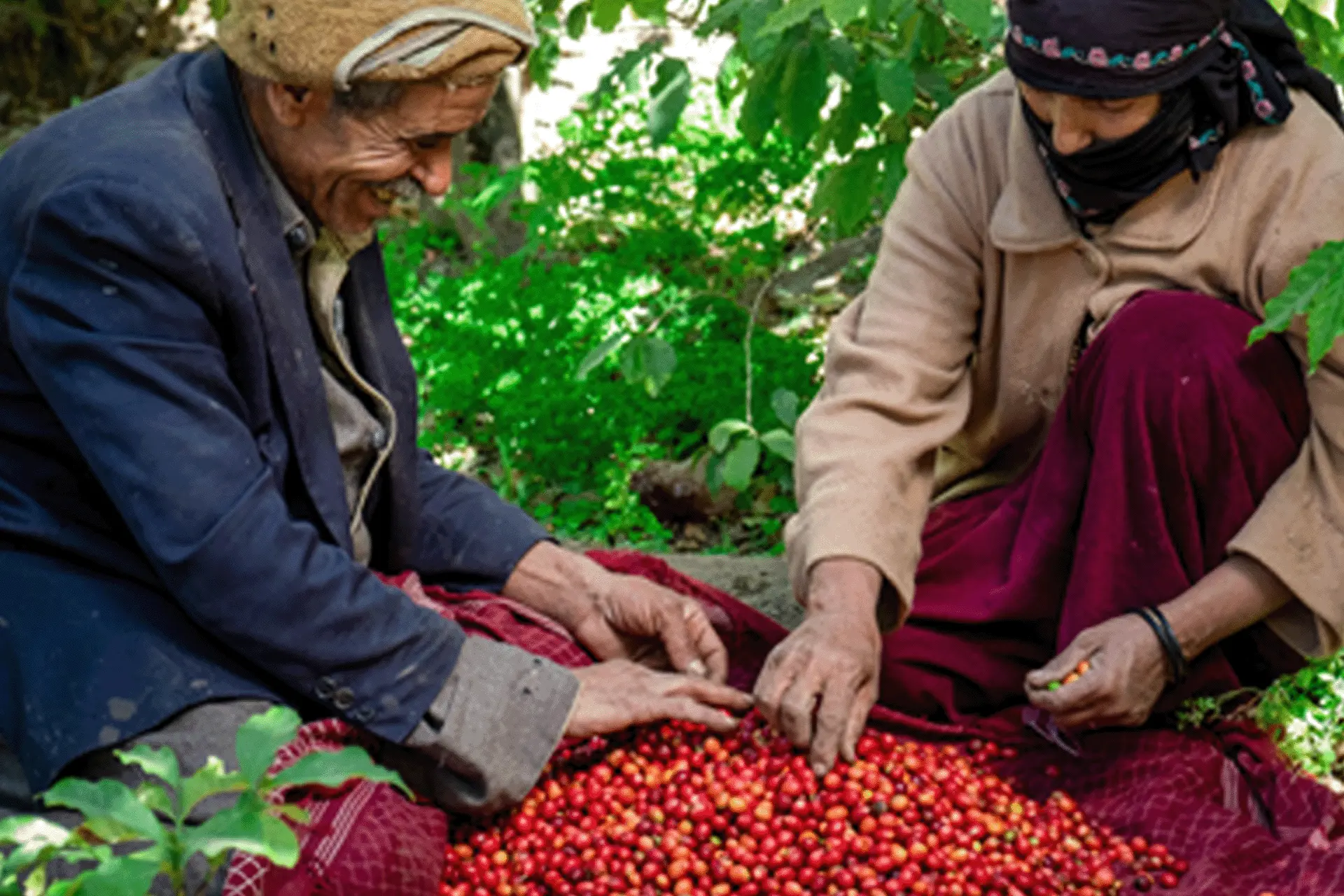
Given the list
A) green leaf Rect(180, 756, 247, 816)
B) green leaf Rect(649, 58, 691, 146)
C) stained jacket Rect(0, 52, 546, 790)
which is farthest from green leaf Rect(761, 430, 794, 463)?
green leaf Rect(180, 756, 247, 816)

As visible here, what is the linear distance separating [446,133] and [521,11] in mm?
227

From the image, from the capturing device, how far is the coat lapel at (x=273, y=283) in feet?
8.65

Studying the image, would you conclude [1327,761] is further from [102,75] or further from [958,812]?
[102,75]

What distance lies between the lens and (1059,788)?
296cm

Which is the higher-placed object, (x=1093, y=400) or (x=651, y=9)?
(x=651, y=9)

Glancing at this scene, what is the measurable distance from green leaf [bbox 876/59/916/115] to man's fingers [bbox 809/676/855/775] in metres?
1.33

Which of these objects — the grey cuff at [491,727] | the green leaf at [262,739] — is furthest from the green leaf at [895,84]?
the green leaf at [262,739]

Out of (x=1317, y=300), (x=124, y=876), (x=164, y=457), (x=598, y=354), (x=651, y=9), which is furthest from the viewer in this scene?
(x=598, y=354)

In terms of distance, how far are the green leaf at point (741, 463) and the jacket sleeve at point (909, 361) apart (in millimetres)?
700

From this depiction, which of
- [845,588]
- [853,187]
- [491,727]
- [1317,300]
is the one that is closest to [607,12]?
[853,187]

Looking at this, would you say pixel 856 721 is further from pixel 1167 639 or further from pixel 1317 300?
pixel 1317 300

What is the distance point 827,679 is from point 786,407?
1412 mm

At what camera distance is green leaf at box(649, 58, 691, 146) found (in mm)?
4109

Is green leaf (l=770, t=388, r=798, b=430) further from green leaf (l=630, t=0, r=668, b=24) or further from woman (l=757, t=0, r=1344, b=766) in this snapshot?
green leaf (l=630, t=0, r=668, b=24)
